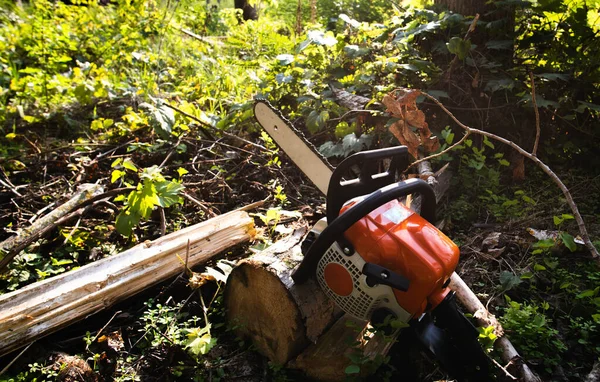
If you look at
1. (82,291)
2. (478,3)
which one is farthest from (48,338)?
(478,3)

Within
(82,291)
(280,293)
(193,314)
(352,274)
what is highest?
(352,274)

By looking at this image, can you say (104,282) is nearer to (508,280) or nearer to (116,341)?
(116,341)

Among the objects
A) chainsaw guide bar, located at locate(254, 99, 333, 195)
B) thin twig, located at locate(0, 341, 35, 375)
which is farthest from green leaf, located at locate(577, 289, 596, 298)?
thin twig, located at locate(0, 341, 35, 375)

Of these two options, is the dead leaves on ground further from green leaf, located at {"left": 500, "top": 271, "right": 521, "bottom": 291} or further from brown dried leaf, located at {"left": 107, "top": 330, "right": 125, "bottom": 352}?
brown dried leaf, located at {"left": 107, "top": 330, "right": 125, "bottom": 352}

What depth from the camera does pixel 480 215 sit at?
8.93 ft

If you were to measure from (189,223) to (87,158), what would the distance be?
1.27 meters

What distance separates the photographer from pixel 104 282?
191 cm

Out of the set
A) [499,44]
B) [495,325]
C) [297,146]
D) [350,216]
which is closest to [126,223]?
[297,146]

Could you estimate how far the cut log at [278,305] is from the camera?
5.35 ft

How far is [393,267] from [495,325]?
0.66 m

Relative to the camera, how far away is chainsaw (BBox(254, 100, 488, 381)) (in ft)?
4.45

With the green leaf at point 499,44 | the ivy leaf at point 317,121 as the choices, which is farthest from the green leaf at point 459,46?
the ivy leaf at point 317,121

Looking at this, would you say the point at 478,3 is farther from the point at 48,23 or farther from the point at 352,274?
the point at 48,23

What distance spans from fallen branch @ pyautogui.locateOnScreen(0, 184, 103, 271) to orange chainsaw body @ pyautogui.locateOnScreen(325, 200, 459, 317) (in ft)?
5.92
